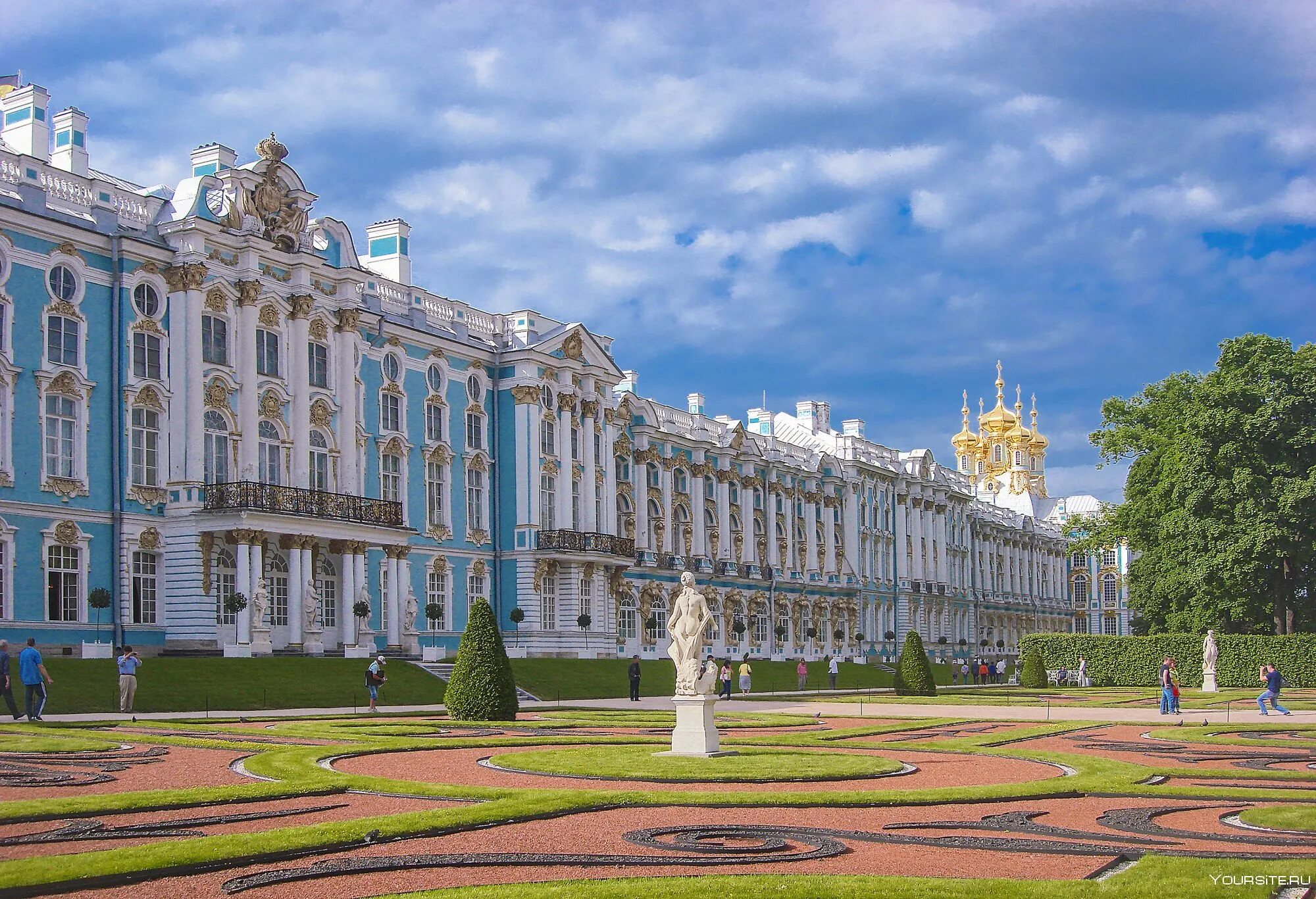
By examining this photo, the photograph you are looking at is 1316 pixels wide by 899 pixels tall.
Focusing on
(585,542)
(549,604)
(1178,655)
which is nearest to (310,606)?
(549,604)

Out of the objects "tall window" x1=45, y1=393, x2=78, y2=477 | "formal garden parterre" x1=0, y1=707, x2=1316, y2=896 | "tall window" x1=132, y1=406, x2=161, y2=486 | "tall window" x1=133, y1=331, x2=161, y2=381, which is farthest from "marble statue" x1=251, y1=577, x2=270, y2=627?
"formal garden parterre" x1=0, y1=707, x2=1316, y2=896

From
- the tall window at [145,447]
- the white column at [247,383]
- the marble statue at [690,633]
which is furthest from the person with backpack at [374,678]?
the marble statue at [690,633]

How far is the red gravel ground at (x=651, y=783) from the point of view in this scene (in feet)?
53.1

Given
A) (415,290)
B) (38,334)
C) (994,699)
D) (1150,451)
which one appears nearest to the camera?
(38,334)

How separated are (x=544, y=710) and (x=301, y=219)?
65.5 ft

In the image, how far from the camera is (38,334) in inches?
1486

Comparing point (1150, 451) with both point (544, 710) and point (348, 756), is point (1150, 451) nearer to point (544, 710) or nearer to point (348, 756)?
point (544, 710)

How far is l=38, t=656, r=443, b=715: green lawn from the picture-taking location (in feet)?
103

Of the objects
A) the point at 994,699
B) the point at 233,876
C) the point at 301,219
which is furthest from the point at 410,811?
the point at 301,219

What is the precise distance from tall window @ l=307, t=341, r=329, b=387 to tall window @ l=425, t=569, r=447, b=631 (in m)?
9.12

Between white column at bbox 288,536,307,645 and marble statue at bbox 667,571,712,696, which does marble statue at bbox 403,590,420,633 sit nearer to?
white column at bbox 288,536,307,645

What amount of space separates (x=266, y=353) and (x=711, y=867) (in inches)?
1423

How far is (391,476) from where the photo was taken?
50344 millimetres

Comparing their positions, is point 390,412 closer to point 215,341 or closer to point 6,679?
point 215,341
